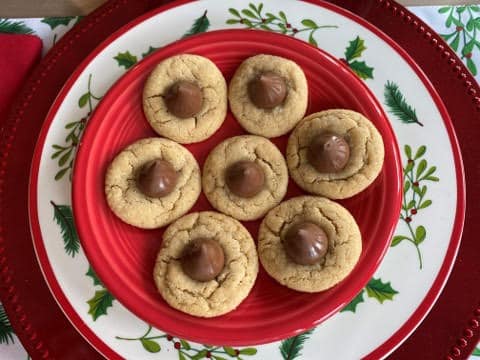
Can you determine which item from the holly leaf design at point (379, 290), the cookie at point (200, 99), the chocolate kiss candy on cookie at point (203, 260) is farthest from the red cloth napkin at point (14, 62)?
the holly leaf design at point (379, 290)

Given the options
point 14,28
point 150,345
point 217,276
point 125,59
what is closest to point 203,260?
point 217,276

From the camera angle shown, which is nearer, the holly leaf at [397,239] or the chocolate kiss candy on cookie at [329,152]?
the chocolate kiss candy on cookie at [329,152]

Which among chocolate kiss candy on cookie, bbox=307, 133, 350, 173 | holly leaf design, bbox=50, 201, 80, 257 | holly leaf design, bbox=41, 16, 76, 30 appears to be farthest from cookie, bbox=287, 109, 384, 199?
holly leaf design, bbox=41, 16, 76, 30

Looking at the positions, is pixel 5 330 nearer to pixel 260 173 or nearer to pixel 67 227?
pixel 67 227

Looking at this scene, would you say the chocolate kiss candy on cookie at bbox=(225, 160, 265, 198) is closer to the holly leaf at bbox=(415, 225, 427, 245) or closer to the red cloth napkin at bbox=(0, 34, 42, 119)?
the holly leaf at bbox=(415, 225, 427, 245)

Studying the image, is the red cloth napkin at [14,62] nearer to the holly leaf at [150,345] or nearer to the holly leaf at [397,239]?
the holly leaf at [150,345]
